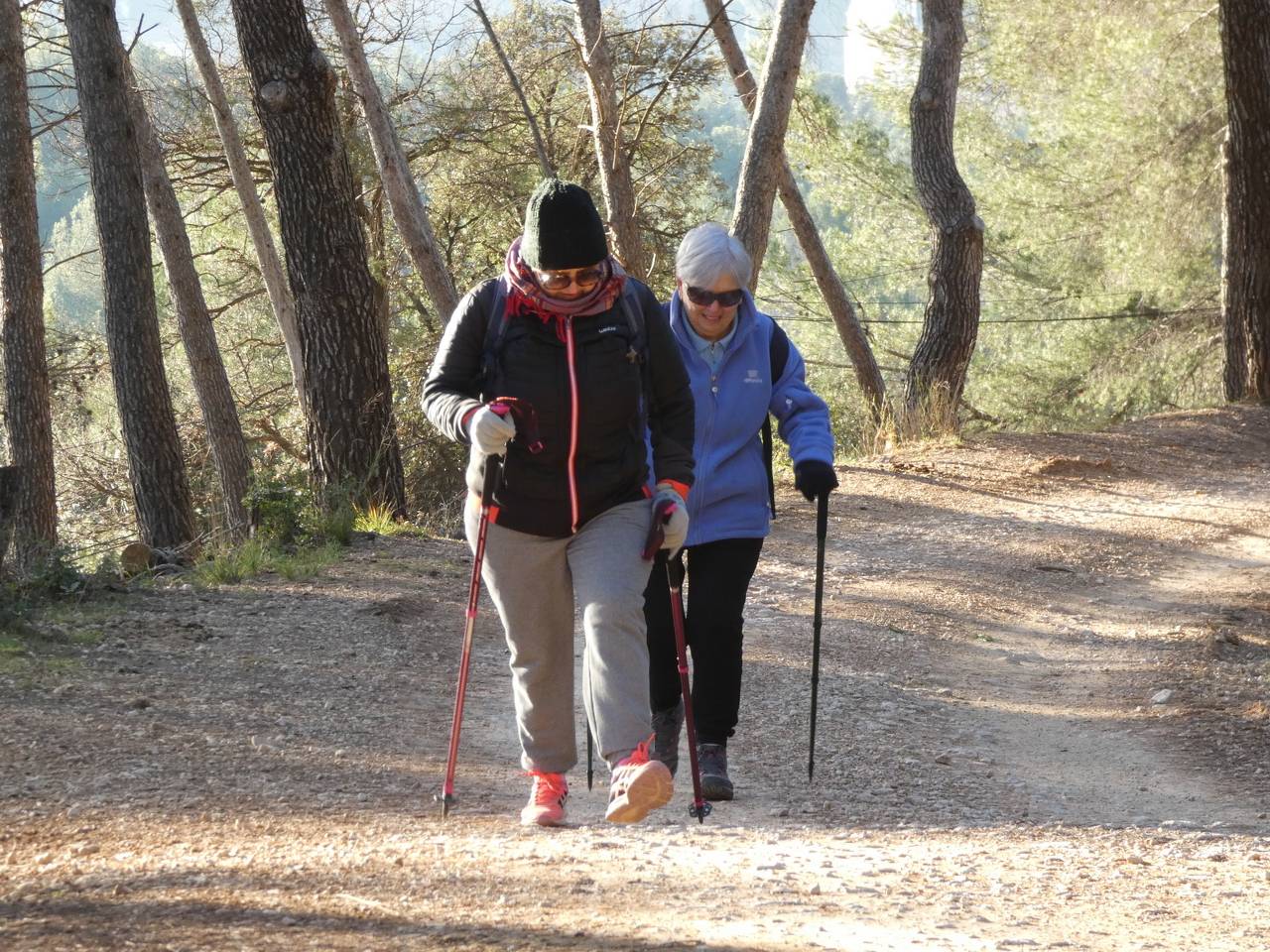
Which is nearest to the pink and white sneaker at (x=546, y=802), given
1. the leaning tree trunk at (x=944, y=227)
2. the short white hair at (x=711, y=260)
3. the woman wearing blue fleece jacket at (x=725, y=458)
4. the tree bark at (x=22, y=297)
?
the woman wearing blue fleece jacket at (x=725, y=458)

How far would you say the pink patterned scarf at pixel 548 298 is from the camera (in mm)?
4082

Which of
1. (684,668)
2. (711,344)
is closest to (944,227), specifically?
(711,344)

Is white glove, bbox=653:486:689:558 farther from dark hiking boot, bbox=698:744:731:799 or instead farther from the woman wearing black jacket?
dark hiking boot, bbox=698:744:731:799

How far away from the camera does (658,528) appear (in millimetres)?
4262

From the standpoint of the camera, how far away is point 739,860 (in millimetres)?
4535

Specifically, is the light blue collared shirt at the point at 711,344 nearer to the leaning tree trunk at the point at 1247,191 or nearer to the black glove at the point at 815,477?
the black glove at the point at 815,477

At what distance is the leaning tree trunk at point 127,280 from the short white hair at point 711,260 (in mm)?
10048

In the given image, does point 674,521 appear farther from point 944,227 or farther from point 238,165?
point 238,165

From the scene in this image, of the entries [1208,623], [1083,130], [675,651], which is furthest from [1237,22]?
[675,651]

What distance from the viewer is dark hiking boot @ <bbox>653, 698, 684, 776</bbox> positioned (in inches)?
202

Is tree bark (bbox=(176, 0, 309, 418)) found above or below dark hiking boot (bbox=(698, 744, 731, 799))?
above

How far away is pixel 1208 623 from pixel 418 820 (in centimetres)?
562

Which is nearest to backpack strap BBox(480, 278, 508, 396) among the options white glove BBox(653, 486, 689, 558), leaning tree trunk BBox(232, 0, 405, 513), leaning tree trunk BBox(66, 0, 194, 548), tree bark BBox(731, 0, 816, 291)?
white glove BBox(653, 486, 689, 558)

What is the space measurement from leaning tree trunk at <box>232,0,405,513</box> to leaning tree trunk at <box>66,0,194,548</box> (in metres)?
3.41
